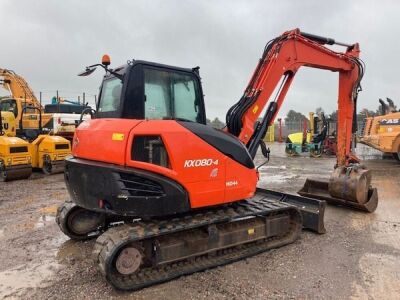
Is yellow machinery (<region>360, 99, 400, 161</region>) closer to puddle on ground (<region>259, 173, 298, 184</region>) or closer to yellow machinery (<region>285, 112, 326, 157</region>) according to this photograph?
yellow machinery (<region>285, 112, 326, 157</region>)

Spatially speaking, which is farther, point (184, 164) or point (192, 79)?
point (192, 79)

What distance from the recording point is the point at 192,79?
4.69 meters

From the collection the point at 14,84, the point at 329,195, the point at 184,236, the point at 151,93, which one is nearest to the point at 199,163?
the point at 184,236

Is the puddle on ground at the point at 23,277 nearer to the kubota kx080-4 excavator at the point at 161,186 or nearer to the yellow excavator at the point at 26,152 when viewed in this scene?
the kubota kx080-4 excavator at the point at 161,186

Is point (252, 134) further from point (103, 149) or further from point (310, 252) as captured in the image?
point (103, 149)

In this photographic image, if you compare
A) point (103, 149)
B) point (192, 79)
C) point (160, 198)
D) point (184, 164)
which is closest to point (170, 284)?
point (160, 198)

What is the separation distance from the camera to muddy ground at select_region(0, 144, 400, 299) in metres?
3.76

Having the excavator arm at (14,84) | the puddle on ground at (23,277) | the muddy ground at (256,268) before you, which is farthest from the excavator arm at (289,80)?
the excavator arm at (14,84)

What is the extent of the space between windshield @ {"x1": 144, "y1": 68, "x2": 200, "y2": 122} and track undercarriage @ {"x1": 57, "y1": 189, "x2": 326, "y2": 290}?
125 centimetres

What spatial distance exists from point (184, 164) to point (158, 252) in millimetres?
1016

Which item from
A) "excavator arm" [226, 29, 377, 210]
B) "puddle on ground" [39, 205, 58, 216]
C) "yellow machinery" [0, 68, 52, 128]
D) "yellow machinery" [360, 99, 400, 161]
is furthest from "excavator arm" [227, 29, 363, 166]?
"yellow machinery" [0, 68, 52, 128]

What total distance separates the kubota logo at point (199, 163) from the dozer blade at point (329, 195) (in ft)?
11.7

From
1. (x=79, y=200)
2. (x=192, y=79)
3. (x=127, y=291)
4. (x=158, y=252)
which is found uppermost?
(x=192, y=79)

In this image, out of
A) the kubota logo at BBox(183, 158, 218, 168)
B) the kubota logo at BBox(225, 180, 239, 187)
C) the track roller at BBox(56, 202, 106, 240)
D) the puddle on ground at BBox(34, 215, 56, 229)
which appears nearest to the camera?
the kubota logo at BBox(183, 158, 218, 168)
